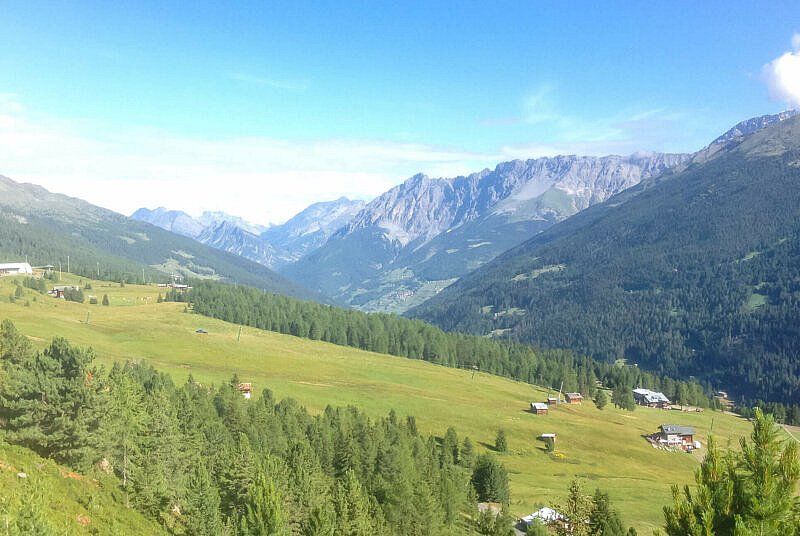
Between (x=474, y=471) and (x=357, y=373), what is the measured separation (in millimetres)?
86554

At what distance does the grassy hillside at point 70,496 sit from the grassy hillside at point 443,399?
186 ft

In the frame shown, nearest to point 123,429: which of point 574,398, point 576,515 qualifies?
point 576,515

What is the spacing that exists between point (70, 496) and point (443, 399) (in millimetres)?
115740

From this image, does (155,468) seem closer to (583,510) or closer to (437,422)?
(583,510)

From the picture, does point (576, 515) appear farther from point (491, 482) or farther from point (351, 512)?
point (491, 482)

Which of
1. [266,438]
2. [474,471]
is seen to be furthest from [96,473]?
[474,471]

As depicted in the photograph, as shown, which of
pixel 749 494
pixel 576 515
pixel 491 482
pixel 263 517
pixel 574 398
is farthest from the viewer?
pixel 574 398

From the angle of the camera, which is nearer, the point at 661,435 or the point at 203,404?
the point at 203,404

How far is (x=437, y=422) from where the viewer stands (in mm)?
123812

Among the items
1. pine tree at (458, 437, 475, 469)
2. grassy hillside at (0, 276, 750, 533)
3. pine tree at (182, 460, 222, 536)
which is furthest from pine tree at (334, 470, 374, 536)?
pine tree at (458, 437, 475, 469)

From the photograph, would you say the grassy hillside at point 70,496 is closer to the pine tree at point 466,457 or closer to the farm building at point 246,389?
the pine tree at point 466,457

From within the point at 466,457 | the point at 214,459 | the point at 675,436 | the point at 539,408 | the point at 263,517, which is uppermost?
the point at 263,517

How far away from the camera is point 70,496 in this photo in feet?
131

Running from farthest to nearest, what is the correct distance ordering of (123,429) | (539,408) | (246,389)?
1. (539,408)
2. (246,389)
3. (123,429)
